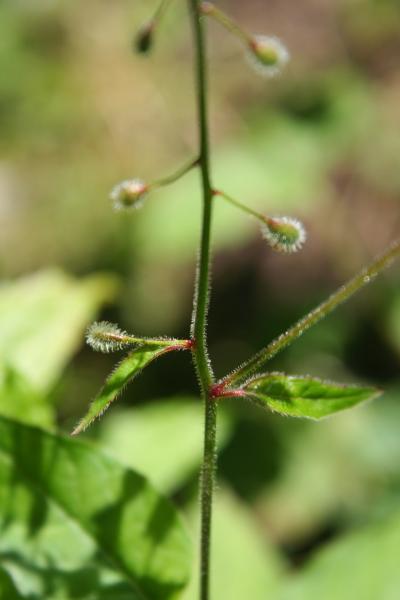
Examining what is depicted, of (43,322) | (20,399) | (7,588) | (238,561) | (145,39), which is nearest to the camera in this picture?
(145,39)

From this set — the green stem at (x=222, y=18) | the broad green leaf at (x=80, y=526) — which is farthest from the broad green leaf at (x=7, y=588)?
the green stem at (x=222, y=18)

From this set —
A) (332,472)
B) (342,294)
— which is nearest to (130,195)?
(342,294)

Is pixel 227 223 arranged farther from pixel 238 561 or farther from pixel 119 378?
pixel 119 378

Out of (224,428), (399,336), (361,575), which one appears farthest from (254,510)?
(361,575)

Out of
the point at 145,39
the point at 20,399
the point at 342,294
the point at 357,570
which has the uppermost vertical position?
the point at 145,39

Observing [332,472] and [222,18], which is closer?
[222,18]

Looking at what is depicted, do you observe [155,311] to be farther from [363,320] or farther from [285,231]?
[285,231]
